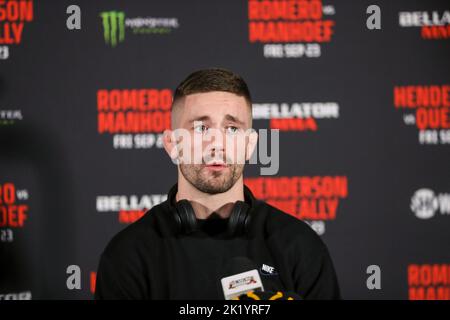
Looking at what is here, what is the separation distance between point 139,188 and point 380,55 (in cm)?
160

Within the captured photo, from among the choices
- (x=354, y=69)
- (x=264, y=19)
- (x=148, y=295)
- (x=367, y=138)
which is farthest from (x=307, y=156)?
(x=148, y=295)

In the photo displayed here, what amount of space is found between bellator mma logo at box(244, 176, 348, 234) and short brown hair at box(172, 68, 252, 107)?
118 cm

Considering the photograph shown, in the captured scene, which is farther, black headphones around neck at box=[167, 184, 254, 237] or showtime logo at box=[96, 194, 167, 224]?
showtime logo at box=[96, 194, 167, 224]

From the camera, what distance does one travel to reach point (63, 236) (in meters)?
2.83

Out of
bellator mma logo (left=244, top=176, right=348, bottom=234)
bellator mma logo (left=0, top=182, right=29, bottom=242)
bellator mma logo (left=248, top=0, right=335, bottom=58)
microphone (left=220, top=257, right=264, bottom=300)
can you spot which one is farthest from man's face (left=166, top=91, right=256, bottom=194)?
bellator mma logo (left=0, top=182, right=29, bottom=242)

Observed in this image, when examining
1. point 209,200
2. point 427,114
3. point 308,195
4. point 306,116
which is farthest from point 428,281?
point 209,200

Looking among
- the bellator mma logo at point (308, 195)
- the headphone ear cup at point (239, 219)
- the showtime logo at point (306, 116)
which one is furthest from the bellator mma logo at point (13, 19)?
the headphone ear cup at point (239, 219)

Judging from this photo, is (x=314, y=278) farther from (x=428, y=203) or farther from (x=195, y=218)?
(x=428, y=203)

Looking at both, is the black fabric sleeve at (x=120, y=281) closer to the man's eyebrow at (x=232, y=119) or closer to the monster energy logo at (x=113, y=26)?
the man's eyebrow at (x=232, y=119)

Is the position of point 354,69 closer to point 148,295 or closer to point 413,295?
point 413,295

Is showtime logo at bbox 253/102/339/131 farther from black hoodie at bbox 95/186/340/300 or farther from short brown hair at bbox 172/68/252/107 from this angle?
black hoodie at bbox 95/186/340/300

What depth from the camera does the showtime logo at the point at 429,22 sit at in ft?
9.62

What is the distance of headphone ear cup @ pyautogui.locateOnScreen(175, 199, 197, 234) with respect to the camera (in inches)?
64.3

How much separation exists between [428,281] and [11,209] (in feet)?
7.95
